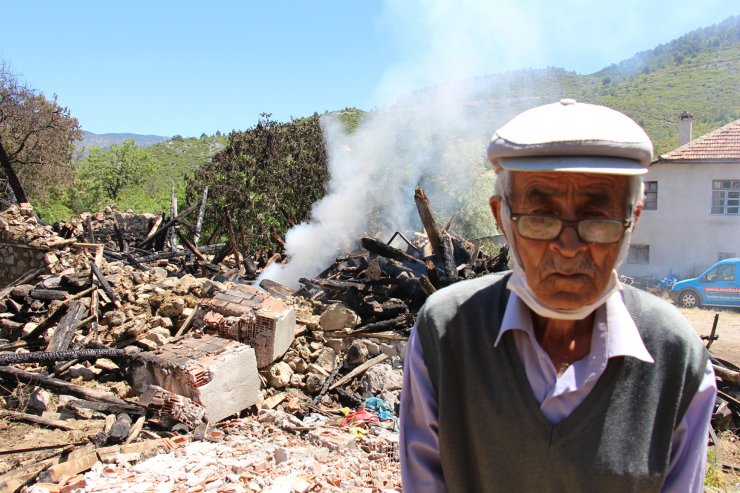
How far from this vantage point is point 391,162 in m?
17.7

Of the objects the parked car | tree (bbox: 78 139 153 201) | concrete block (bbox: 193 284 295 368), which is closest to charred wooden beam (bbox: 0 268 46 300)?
concrete block (bbox: 193 284 295 368)

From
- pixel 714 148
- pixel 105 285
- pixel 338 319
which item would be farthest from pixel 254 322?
pixel 714 148

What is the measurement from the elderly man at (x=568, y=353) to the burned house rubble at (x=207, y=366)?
3.59 meters

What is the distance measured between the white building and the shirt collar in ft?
78.5

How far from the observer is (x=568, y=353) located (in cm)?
157

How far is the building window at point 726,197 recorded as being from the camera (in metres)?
23.4

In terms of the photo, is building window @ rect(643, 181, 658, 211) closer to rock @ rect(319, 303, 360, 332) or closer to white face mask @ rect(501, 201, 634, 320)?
rock @ rect(319, 303, 360, 332)

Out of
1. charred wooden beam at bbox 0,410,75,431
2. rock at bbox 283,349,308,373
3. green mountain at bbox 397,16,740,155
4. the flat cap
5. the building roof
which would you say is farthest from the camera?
green mountain at bbox 397,16,740,155

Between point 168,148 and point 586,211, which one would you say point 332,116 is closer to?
point 586,211

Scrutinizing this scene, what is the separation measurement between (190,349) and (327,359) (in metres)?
2.19

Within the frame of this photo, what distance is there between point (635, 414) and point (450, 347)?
0.47 metres

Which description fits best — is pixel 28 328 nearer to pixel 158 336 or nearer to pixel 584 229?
pixel 158 336

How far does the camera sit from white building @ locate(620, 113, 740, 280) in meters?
23.4

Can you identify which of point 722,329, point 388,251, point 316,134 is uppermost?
point 316,134
